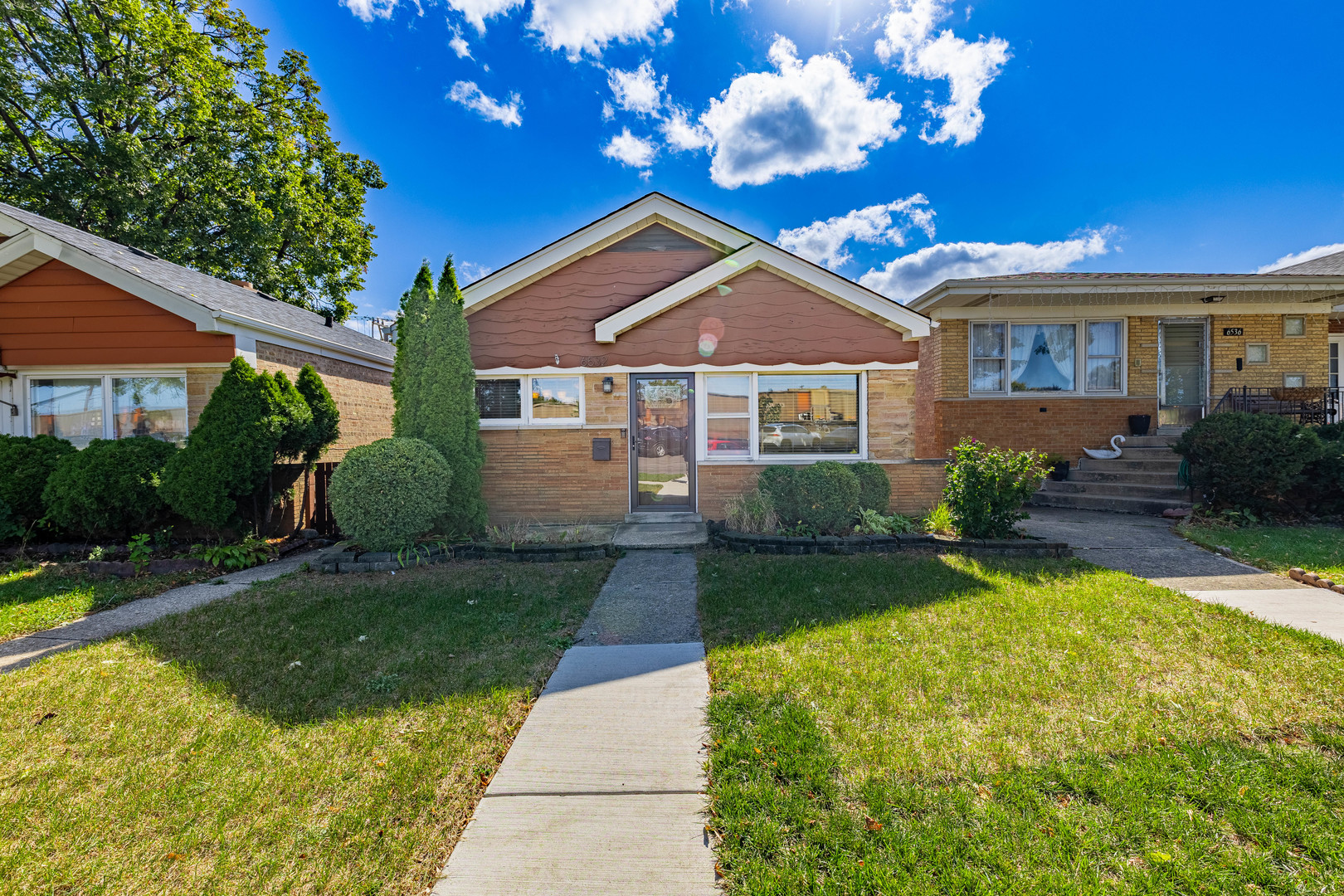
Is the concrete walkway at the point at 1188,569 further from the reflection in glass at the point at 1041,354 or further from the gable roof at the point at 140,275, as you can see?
the gable roof at the point at 140,275

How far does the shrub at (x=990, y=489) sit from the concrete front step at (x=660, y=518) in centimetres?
380

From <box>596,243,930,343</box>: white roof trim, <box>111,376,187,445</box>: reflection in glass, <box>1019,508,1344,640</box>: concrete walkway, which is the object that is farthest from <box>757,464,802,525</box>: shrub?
<box>111,376,187,445</box>: reflection in glass

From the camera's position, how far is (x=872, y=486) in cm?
821

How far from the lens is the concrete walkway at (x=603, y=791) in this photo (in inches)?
83.6

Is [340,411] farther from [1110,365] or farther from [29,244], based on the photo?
[1110,365]

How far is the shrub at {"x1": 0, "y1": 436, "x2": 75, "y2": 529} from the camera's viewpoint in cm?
706

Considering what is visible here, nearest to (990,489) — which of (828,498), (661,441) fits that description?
(828,498)

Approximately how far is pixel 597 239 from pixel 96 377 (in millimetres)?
8341

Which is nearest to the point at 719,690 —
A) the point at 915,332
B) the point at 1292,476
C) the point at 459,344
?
the point at 459,344

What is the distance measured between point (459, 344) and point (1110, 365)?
14029 millimetres

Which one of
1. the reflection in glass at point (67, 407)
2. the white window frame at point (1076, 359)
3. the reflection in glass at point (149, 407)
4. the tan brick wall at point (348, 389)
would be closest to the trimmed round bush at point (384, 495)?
the tan brick wall at point (348, 389)

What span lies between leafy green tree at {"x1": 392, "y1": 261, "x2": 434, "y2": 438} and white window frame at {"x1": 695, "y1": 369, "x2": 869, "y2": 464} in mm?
4318

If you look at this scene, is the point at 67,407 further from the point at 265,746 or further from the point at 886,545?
the point at 886,545

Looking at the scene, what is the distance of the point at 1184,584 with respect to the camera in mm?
5633
